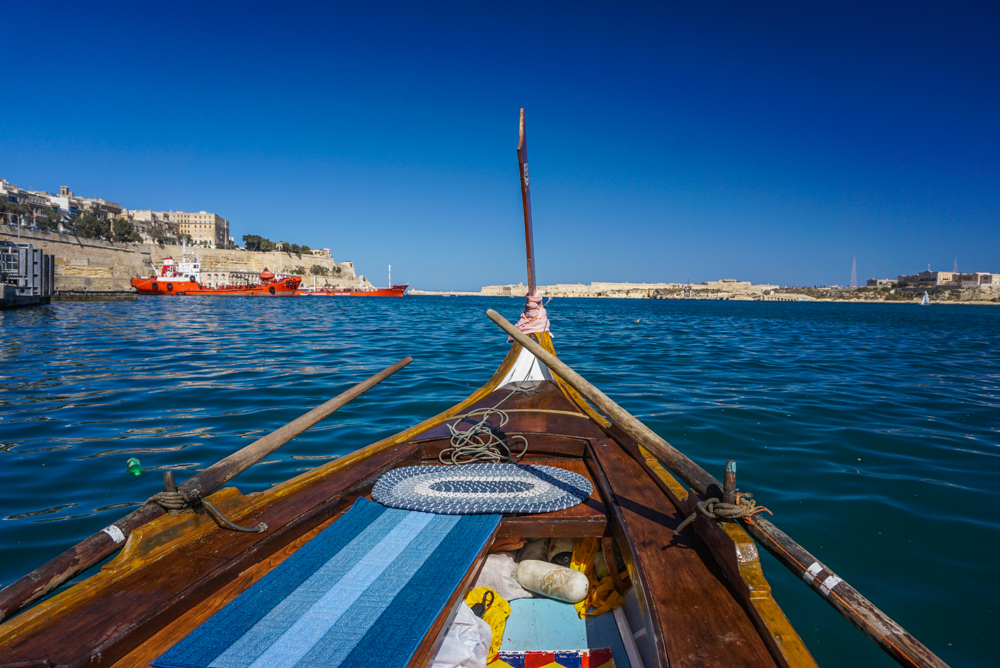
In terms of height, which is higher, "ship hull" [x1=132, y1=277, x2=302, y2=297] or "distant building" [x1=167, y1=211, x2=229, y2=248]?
"distant building" [x1=167, y1=211, x2=229, y2=248]

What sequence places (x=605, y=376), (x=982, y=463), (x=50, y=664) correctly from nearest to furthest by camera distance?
1. (x=50, y=664)
2. (x=982, y=463)
3. (x=605, y=376)

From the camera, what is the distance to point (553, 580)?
2.34 meters

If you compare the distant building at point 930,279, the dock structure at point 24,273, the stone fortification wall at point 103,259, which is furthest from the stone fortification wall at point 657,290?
the dock structure at point 24,273

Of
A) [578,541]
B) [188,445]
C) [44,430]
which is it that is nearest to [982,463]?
[578,541]

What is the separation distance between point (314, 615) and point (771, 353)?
532 inches

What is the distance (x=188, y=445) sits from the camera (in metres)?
4.75

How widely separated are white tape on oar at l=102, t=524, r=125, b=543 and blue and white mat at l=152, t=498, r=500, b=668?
493 millimetres

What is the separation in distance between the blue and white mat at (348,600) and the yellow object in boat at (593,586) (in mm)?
583

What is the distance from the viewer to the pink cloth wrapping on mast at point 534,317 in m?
4.95

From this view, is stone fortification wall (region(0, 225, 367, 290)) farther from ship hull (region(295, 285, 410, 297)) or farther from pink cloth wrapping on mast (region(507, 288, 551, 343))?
pink cloth wrapping on mast (region(507, 288, 551, 343))

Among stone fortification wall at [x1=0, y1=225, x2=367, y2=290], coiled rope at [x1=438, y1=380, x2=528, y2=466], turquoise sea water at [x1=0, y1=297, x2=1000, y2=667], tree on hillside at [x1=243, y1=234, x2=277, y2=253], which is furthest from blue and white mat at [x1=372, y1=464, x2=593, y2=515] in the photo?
tree on hillside at [x1=243, y1=234, x2=277, y2=253]

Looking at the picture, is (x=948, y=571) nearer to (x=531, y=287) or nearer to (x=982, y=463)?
(x=982, y=463)

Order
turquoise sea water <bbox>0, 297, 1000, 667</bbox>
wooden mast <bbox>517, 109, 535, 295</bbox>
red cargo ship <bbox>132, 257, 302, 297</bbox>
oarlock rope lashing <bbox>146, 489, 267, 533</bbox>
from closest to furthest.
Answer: oarlock rope lashing <bbox>146, 489, 267, 533</bbox>, turquoise sea water <bbox>0, 297, 1000, 667</bbox>, wooden mast <bbox>517, 109, 535, 295</bbox>, red cargo ship <bbox>132, 257, 302, 297</bbox>

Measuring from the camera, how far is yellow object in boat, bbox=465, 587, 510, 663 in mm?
2040
